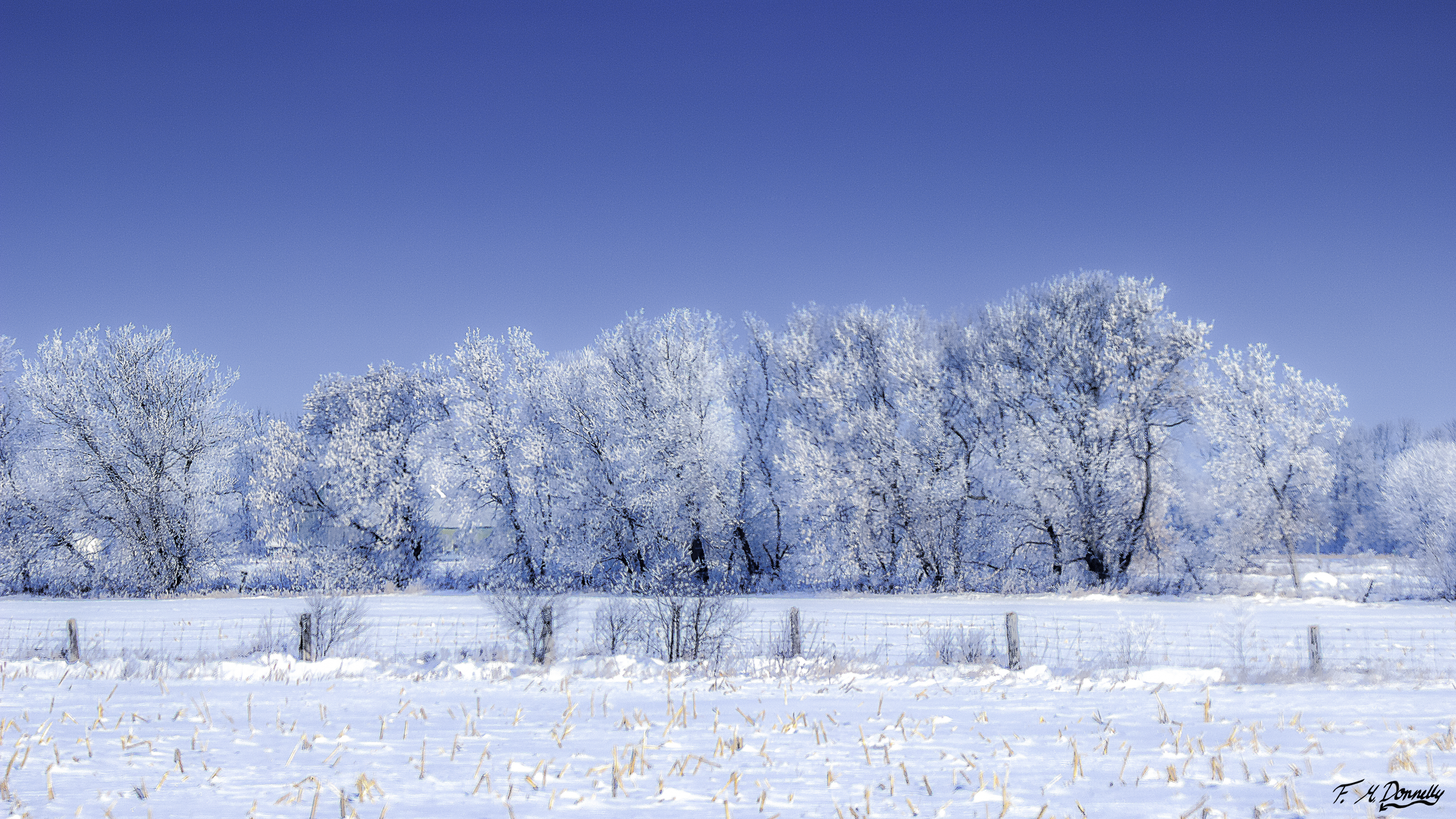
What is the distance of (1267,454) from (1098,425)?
6751mm

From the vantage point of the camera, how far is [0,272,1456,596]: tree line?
2681cm

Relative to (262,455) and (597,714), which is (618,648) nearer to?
(597,714)

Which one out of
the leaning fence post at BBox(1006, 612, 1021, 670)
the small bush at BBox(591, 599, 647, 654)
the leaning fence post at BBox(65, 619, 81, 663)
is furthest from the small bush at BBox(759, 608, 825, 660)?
the leaning fence post at BBox(65, 619, 81, 663)

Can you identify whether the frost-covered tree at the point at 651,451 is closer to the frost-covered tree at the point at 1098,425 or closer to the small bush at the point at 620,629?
the frost-covered tree at the point at 1098,425

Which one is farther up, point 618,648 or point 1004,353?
point 1004,353

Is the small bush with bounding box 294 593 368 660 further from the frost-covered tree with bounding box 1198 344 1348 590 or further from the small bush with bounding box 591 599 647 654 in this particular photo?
the frost-covered tree with bounding box 1198 344 1348 590

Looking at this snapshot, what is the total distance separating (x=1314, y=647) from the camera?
34.8 feet

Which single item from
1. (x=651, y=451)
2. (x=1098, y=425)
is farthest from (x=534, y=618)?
(x=1098, y=425)

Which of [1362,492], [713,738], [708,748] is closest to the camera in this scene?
[708,748]

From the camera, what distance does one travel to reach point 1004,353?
28.9 metres

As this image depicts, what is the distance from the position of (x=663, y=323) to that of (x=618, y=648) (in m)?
20.1

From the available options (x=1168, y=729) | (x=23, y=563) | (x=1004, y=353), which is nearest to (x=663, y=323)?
(x=1004, y=353)

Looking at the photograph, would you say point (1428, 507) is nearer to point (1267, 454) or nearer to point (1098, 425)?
point (1267, 454)
